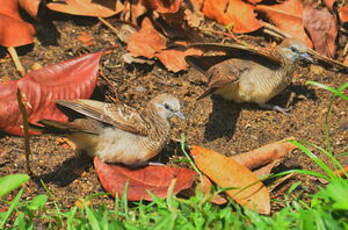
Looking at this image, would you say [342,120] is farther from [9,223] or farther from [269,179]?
[9,223]

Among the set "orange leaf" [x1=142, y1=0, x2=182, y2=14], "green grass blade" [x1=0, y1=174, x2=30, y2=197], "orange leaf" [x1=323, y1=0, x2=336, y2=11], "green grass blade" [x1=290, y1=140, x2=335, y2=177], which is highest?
"orange leaf" [x1=323, y1=0, x2=336, y2=11]

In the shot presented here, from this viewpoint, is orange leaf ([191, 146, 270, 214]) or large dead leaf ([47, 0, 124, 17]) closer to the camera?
orange leaf ([191, 146, 270, 214])

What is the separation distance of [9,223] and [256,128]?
225cm

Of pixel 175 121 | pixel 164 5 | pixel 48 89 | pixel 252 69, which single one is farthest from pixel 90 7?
pixel 252 69

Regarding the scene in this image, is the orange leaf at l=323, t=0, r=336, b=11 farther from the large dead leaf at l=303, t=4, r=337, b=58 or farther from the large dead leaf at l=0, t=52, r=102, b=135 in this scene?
the large dead leaf at l=0, t=52, r=102, b=135

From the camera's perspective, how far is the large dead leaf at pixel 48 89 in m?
4.70

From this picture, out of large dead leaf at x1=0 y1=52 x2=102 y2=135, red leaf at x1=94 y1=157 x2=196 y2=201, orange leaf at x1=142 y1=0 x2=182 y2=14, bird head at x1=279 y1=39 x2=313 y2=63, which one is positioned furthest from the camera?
bird head at x1=279 y1=39 x2=313 y2=63

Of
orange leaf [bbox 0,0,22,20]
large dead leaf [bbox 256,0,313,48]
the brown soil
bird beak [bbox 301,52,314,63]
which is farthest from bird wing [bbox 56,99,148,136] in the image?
large dead leaf [bbox 256,0,313,48]

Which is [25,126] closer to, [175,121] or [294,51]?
[175,121]

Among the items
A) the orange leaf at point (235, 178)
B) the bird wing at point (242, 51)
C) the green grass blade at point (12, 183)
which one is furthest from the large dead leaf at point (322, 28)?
the green grass blade at point (12, 183)

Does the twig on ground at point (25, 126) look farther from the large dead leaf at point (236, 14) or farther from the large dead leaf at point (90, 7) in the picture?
the large dead leaf at point (236, 14)

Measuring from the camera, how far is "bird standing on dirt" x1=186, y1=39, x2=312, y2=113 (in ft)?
17.3

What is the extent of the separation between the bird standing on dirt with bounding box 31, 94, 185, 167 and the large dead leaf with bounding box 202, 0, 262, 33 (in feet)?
5.29

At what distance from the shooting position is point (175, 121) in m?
5.30
